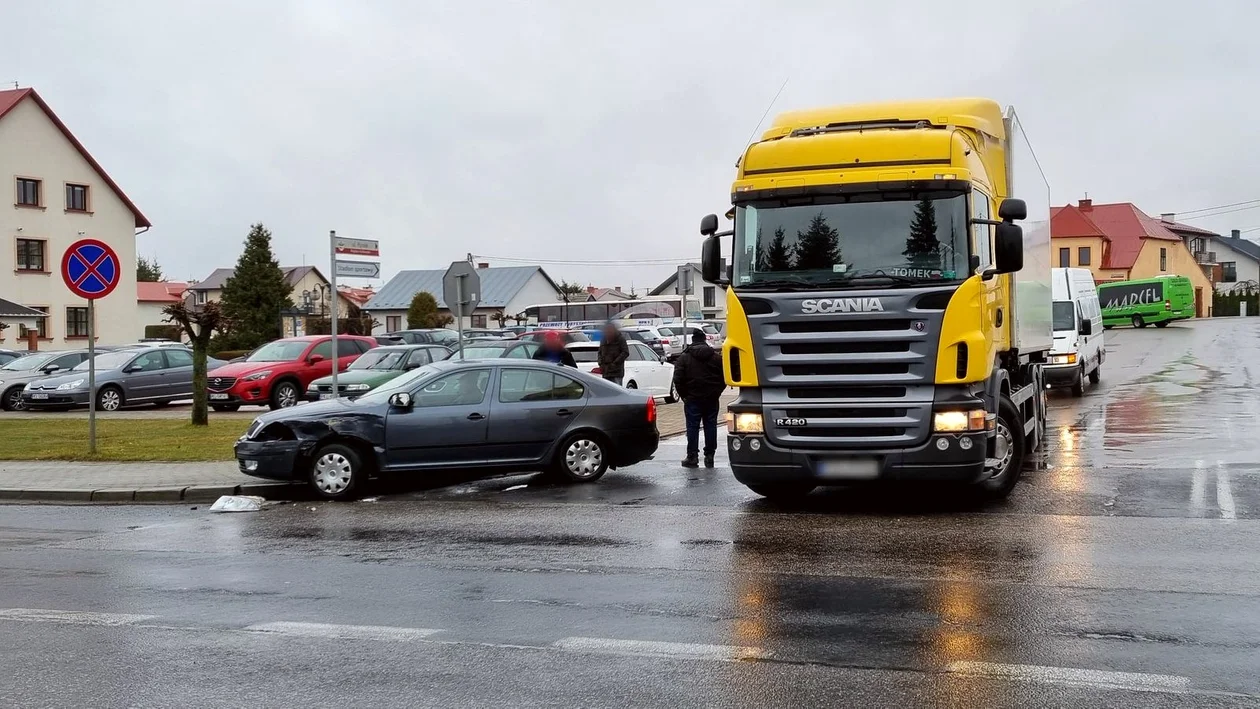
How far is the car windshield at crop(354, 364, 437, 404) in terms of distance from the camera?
44.6 feet

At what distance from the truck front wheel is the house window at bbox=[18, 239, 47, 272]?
50.8m

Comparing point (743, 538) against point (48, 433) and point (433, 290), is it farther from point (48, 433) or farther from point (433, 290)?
point (433, 290)

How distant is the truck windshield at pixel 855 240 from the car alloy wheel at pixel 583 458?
3.84 metres

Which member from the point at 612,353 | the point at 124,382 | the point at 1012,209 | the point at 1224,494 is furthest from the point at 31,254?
the point at 1224,494

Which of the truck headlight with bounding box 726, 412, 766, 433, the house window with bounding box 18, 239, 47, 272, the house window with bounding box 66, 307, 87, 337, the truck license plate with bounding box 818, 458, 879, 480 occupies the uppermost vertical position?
the house window with bounding box 18, 239, 47, 272

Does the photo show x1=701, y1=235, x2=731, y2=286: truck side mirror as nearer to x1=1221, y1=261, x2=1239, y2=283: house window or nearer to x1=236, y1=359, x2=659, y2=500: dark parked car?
x1=236, y1=359, x2=659, y2=500: dark parked car

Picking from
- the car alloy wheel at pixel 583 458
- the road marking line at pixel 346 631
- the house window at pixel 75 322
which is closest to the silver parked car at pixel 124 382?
the car alloy wheel at pixel 583 458

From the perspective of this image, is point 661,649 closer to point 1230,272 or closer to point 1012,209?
point 1012,209

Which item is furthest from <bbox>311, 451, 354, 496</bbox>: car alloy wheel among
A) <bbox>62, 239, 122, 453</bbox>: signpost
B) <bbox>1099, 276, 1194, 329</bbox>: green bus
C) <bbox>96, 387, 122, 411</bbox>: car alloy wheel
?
<bbox>1099, 276, 1194, 329</bbox>: green bus

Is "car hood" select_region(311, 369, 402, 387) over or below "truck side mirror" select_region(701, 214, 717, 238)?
below

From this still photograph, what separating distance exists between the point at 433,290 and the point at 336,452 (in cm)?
9668

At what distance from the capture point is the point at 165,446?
1808cm

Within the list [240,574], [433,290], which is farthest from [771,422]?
[433,290]

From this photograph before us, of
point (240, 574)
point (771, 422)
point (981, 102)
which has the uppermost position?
point (981, 102)
